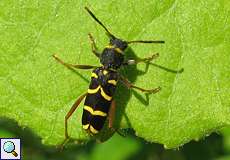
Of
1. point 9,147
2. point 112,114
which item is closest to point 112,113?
point 112,114

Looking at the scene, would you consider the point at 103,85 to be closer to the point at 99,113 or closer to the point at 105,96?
the point at 105,96

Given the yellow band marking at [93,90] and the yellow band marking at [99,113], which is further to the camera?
the yellow band marking at [99,113]

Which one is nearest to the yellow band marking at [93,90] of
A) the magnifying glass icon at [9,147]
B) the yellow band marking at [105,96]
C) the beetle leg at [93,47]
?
the yellow band marking at [105,96]

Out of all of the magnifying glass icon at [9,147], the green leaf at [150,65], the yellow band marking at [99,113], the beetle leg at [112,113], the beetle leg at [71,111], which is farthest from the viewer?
the magnifying glass icon at [9,147]

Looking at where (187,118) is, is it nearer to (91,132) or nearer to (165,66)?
(165,66)

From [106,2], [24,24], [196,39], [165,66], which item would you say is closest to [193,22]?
[196,39]

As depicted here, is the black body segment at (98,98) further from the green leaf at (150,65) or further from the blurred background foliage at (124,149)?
the blurred background foliage at (124,149)

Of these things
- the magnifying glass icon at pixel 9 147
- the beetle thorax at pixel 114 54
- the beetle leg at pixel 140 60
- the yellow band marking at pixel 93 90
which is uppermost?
the beetle thorax at pixel 114 54

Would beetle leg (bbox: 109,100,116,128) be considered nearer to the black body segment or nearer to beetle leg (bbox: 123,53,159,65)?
the black body segment
